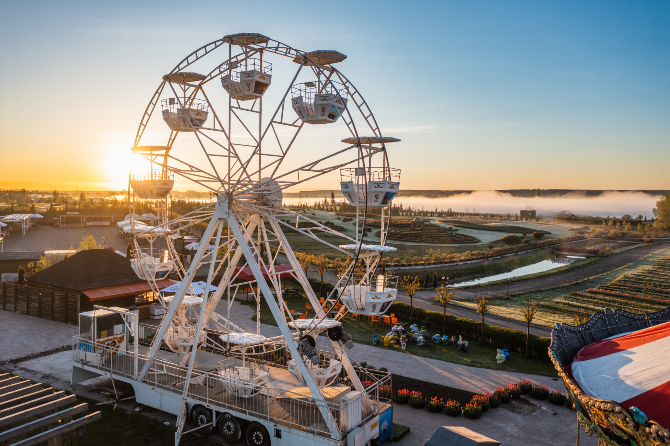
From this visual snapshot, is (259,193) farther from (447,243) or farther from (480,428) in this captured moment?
(447,243)

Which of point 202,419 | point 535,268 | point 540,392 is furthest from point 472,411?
point 535,268

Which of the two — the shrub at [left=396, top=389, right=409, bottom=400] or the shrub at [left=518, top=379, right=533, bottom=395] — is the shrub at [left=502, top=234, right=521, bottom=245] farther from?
the shrub at [left=396, top=389, right=409, bottom=400]

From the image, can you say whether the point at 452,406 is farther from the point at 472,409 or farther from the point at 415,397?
the point at 415,397

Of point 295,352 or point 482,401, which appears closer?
point 295,352

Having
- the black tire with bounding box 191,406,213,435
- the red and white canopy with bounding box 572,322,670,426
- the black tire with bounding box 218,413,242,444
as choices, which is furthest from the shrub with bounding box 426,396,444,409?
the black tire with bounding box 191,406,213,435

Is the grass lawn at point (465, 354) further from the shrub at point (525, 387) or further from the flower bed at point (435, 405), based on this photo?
the flower bed at point (435, 405)

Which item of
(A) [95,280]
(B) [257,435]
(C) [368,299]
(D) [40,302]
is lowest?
(B) [257,435]

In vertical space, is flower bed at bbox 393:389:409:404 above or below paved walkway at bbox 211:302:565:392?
above
